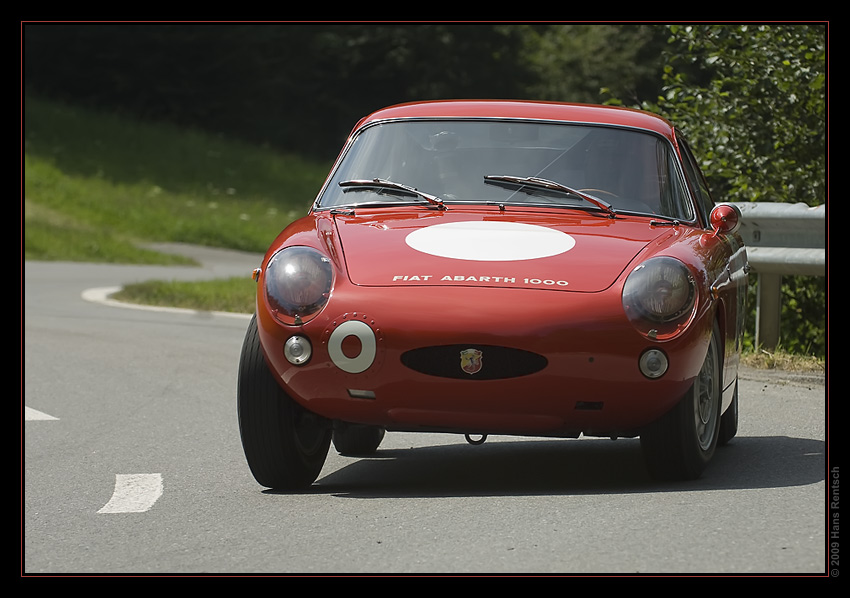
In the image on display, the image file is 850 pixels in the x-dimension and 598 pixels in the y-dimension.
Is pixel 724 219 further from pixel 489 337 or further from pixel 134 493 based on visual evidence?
pixel 134 493

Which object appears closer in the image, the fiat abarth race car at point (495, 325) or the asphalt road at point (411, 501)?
the asphalt road at point (411, 501)

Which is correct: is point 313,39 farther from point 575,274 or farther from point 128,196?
point 575,274

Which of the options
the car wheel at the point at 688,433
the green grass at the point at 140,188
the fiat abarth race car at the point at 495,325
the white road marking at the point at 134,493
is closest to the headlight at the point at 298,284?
the fiat abarth race car at the point at 495,325

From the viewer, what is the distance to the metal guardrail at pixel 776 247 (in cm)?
995

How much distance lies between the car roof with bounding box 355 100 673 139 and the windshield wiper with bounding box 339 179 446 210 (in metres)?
0.48

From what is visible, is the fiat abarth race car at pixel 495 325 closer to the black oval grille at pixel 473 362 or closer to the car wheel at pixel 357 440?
the black oval grille at pixel 473 362

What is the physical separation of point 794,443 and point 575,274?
6.80 ft

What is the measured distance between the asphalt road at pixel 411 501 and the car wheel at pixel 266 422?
0.12 metres

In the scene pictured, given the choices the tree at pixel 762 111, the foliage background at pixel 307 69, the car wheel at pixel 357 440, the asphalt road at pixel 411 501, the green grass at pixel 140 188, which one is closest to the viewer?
the asphalt road at pixel 411 501

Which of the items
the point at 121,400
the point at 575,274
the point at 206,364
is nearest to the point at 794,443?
the point at 575,274

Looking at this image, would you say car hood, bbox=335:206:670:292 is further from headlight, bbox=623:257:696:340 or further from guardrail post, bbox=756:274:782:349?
guardrail post, bbox=756:274:782:349

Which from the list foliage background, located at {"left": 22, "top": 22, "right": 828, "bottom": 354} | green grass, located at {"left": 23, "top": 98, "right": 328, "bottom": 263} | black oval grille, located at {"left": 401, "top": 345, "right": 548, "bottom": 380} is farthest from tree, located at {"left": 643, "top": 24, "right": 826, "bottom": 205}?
foliage background, located at {"left": 22, "top": 22, "right": 828, "bottom": 354}

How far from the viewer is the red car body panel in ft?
17.4

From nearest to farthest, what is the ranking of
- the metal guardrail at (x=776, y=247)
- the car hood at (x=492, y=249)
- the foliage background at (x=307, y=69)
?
the car hood at (x=492, y=249)
the metal guardrail at (x=776, y=247)
the foliage background at (x=307, y=69)
